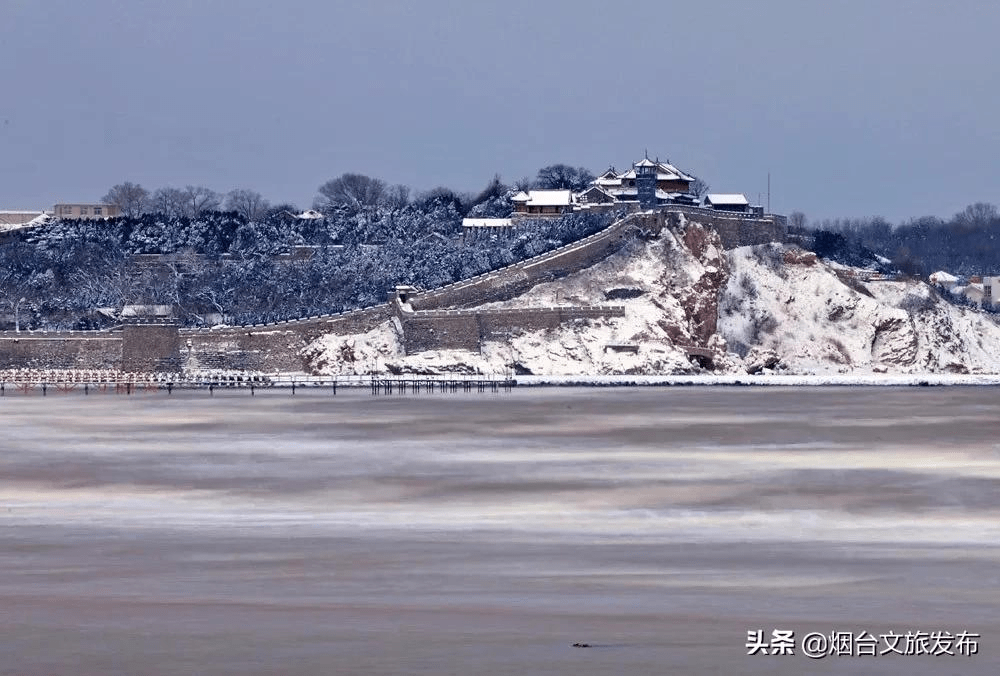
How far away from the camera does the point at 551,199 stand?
3275 inches

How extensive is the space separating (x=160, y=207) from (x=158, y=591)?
99.6 meters

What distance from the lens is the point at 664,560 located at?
1695 cm

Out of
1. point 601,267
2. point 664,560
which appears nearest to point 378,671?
point 664,560

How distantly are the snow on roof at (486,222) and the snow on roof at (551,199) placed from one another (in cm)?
154

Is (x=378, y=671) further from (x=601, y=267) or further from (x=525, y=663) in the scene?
(x=601, y=267)

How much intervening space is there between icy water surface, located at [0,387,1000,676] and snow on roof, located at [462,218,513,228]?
48.9 m

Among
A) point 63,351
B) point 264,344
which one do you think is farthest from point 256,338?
point 63,351

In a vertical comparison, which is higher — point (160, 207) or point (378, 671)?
point (160, 207)

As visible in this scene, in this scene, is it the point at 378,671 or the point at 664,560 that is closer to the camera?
the point at 378,671

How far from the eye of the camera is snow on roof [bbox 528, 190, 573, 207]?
82.6 meters

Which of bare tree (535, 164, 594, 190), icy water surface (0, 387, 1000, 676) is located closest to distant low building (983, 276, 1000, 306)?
bare tree (535, 164, 594, 190)

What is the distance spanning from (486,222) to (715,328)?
16595mm

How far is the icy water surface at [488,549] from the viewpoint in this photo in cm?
1277

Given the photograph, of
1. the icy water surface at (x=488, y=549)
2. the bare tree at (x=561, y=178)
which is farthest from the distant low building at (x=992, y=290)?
the icy water surface at (x=488, y=549)
